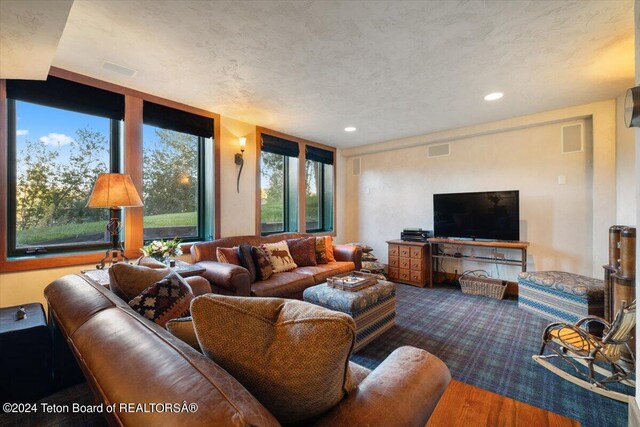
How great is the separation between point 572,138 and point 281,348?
15.3ft

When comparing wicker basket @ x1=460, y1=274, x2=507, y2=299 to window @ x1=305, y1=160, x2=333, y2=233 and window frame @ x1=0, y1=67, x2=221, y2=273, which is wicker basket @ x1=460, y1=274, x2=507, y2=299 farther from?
window frame @ x1=0, y1=67, x2=221, y2=273

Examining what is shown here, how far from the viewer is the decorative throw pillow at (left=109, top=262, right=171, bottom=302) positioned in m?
1.36

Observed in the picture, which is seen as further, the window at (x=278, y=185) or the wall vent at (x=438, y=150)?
the wall vent at (x=438, y=150)

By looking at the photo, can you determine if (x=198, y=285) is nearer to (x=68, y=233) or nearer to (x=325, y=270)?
(x=68, y=233)

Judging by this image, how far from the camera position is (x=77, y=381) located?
1921 millimetres

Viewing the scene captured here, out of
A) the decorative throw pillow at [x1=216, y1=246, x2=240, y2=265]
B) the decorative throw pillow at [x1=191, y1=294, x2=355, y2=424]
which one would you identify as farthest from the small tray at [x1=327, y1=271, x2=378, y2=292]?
the decorative throw pillow at [x1=191, y1=294, x2=355, y2=424]

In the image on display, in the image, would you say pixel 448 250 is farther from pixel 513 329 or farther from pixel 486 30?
pixel 486 30

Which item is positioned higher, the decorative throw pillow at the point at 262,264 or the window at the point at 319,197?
the window at the point at 319,197

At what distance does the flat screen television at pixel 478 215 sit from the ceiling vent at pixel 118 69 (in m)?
4.18

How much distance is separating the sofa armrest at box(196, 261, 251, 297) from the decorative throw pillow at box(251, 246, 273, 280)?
404 mm

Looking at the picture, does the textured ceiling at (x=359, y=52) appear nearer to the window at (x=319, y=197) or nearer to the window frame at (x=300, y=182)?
the window frame at (x=300, y=182)

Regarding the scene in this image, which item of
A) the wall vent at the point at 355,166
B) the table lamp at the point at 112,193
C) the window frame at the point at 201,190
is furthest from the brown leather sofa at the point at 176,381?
the wall vent at the point at 355,166

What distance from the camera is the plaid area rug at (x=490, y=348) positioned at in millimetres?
1749

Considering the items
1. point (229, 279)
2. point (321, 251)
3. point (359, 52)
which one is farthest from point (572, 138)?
point (229, 279)
